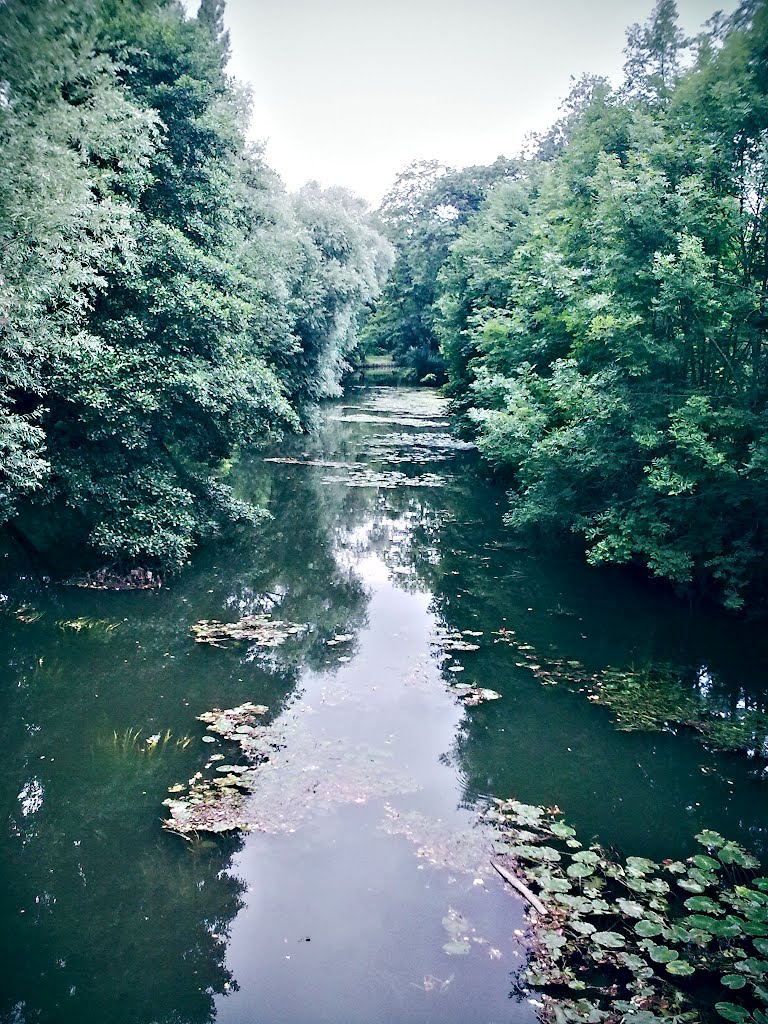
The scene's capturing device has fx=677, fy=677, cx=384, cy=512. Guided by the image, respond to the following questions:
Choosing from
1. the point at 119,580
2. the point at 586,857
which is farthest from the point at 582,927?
the point at 119,580

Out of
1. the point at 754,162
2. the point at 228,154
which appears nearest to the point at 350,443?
the point at 228,154

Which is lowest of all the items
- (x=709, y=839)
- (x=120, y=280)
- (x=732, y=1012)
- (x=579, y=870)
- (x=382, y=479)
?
(x=709, y=839)

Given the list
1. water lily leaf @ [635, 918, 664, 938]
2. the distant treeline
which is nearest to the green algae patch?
water lily leaf @ [635, 918, 664, 938]

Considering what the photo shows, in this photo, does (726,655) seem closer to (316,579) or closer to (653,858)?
(653,858)

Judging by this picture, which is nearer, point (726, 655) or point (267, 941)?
point (267, 941)

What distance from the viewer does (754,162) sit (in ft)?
35.2

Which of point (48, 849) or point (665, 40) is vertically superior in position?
point (665, 40)

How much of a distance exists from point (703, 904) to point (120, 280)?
457 inches

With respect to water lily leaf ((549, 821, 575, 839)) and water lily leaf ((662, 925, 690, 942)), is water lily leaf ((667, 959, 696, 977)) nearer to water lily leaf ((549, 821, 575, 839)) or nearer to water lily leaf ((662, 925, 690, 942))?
water lily leaf ((662, 925, 690, 942))

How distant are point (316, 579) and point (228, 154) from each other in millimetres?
9123

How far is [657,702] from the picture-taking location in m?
8.89

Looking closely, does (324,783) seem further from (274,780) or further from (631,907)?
(631,907)

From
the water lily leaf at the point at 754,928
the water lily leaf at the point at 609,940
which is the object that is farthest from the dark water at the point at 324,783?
the water lily leaf at the point at 754,928

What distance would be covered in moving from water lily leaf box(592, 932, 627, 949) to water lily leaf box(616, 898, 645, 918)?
274 mm
